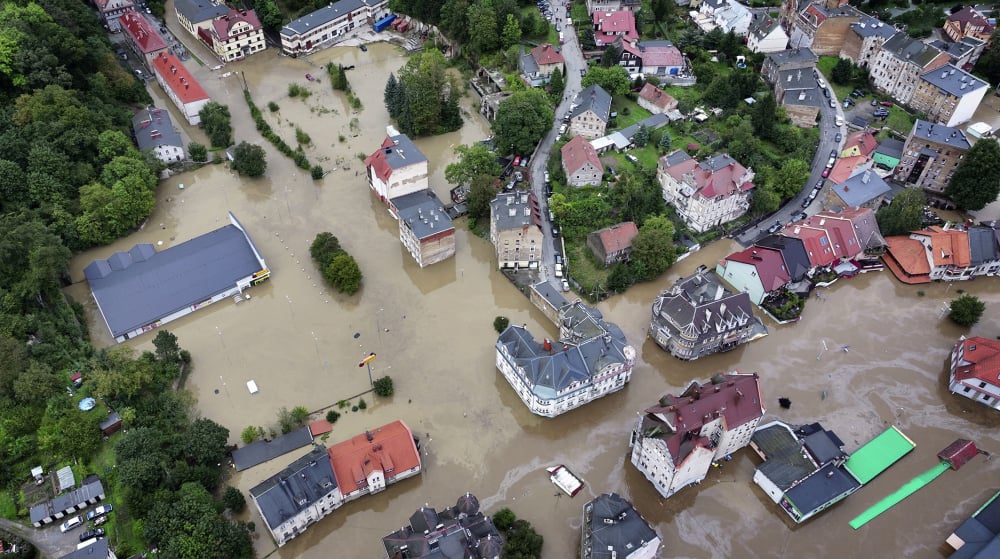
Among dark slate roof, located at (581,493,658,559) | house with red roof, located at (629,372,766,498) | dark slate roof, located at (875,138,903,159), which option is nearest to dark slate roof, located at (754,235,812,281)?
house with red roof, located at (629,372,766,498)

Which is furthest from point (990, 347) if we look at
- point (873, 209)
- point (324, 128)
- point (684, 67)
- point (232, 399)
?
point (324, 128)

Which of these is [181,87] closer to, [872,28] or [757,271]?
[757,271]

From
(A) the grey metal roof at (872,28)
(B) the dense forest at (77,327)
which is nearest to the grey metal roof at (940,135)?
(A) the grey metal roof at (872,28)

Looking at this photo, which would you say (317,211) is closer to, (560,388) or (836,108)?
(560,388)

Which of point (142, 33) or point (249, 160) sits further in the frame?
point (142, 33)

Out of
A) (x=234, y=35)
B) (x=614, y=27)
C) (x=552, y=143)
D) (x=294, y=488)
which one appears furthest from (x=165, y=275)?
(x=614, y=27)

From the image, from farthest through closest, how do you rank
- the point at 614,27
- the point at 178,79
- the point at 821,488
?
the point at 614,27, the point at 178,79, the point at 821,488

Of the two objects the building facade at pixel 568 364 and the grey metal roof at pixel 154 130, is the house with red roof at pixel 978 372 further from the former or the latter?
the grey metal roof at pixel 154 130
